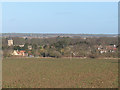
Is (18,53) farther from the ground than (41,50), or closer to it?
closer to it

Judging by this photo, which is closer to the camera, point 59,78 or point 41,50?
point 59,78

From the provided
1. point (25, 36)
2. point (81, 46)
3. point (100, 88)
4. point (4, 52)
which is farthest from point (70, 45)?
point (100, 88)

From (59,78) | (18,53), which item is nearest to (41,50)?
(18,53)

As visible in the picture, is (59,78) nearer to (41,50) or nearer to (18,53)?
(18,53)

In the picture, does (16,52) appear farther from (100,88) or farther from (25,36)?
(100,88)

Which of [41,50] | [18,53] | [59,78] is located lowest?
[18,53]

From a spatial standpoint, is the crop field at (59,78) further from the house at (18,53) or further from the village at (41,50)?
the house at (18,53)

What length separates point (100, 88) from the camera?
43.2ft

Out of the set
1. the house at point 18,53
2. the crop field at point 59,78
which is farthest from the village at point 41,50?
the crop field at point 59,78

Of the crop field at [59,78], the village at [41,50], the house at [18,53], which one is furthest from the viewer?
the house at [18,53]

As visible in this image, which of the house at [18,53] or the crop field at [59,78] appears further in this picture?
the house at [18,53]

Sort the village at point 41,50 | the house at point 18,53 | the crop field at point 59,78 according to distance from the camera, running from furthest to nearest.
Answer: the house at point 18,53 < the village at point 41,50 < the crop field at point 59,78

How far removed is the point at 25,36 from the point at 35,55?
25707 millimetres

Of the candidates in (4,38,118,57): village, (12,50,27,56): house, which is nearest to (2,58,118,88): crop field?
(4,38,118,57): village
